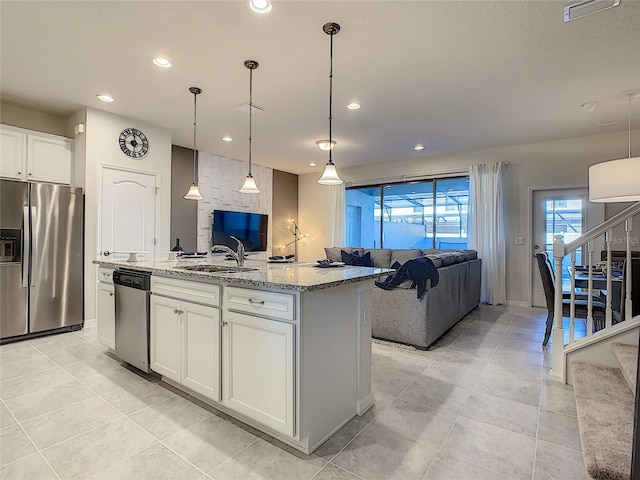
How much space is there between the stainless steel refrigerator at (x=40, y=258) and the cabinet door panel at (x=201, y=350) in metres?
2.59

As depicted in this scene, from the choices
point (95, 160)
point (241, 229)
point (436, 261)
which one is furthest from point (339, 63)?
point (241, 229)

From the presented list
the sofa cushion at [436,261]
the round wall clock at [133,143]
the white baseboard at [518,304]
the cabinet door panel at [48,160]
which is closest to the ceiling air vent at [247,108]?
the round wall clock at [133,143]

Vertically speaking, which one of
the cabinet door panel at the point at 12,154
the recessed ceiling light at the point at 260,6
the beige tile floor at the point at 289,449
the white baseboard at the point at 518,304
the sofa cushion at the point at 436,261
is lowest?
the beige tile floor at the point at 289,449

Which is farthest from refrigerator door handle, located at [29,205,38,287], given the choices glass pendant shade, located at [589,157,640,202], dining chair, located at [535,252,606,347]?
glass pendant shade, located at [589,157,640,202]

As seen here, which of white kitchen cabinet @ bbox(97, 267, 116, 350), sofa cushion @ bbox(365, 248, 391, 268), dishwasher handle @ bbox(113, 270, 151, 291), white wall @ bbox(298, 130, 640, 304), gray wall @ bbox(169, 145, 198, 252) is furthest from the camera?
gray wall @ bbox(169, 145, 198, 252)

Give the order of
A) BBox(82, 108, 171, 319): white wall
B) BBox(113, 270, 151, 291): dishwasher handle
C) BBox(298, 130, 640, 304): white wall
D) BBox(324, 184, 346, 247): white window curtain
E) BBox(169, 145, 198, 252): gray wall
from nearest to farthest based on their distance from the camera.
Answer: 1. BBox(113, 270, 151, 291): dishwasher handle
2. BBox(82, 108, 171, 319): white wall
3. BBox(298, 130, 640, 304): white wall
4. BBox(169, 145, 198, 252): gray wall
5. BBox(324, 184, 346, 247): white window curtain

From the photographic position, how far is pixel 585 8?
2.13 metres

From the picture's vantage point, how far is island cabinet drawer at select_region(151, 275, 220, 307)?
2041 mm

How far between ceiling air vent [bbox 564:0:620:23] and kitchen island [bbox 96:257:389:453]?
82.8 inches

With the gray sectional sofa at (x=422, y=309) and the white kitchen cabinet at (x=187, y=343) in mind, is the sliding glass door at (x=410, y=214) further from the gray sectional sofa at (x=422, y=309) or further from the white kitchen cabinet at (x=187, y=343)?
the white kitchen cabinet at (x=187, y=343)

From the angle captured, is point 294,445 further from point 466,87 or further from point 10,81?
point 10,81

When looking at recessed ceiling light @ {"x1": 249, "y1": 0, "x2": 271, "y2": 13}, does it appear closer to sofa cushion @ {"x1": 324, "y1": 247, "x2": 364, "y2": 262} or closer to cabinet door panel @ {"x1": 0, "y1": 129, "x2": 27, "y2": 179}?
cabinet door panel @ {"x1": 0, "y1": 129, "x2": 27, "y2": 179}

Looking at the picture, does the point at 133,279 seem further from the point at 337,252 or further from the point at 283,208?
the point at 283,208

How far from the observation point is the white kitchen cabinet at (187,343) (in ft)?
6.72
